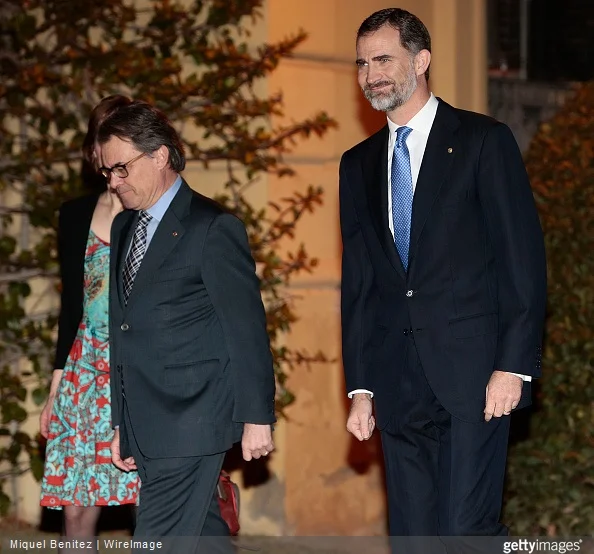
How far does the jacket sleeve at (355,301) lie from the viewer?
4.76 metres

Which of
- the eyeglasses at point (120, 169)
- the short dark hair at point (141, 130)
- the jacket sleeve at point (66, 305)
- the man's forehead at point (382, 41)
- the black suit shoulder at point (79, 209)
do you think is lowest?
the jacket sleeve at point (66, 305)

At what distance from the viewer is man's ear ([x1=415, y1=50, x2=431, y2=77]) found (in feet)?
15.0

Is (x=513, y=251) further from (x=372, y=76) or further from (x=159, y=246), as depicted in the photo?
(x=159, y=246)

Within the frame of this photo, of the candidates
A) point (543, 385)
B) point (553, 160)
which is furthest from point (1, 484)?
point (553, 160)

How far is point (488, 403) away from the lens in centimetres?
433

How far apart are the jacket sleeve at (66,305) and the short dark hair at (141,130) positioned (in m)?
1.06

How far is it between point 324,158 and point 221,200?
0.67 m

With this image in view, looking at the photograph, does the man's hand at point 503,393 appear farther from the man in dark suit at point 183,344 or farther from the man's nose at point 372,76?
the man's nose at point 372,76

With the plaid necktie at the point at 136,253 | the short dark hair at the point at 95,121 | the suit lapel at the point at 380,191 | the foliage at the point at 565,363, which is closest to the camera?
the suit lapel at the point at 380,191

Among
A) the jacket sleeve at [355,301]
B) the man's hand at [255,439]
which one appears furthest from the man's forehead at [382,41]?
the man's hand at [255,439]

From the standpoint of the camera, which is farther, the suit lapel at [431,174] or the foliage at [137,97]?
the foliage at [137,97]

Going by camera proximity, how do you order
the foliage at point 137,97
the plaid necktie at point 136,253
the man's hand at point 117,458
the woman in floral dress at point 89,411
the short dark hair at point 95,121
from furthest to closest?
1. the foliage at point 137,97
2. the woman in floral dress at point 89,411
3. the short dark hair at point 95,121
4. the man's hand at point 117,458
5. the plaid necktie at point 136,253

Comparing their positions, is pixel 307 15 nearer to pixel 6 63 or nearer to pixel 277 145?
pixel 277 145

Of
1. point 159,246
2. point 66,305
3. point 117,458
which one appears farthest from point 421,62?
point 66,305
